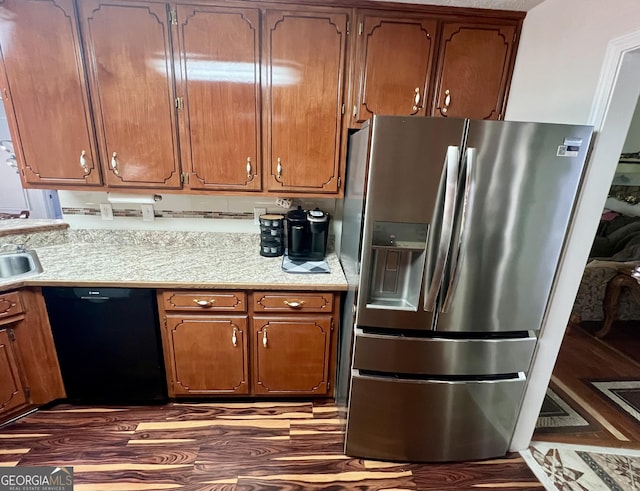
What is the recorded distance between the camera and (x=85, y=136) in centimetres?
171

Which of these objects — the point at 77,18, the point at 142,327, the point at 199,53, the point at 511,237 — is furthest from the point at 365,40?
the point at 142,327

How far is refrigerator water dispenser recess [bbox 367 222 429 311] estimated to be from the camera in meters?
1.32

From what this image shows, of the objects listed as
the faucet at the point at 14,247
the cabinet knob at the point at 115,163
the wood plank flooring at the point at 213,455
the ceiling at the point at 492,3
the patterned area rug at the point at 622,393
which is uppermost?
the ceiling at the point at 492,3

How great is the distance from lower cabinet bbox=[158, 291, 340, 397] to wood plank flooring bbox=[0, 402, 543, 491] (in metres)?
0.18

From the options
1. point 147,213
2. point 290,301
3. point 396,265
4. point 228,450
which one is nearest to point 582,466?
point 396,265

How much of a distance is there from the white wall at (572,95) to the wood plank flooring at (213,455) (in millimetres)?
523

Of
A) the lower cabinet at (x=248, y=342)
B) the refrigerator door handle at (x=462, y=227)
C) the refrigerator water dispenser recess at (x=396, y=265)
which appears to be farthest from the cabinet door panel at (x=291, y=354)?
the refrigerator door handle at (x=462, y=227)

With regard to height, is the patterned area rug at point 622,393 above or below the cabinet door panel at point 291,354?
below

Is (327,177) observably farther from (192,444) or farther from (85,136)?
(192,444)

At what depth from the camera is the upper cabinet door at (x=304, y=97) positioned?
163cm

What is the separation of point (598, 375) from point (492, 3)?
2.71 meters

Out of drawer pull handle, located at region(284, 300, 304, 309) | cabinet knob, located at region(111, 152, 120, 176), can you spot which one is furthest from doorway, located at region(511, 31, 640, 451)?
cabinet knob, located at region(111, 152, 120, 176)

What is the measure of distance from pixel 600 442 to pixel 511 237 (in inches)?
60.3

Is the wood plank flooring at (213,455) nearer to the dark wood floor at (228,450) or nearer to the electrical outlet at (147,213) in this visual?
the dark wood floor at (228,450)
